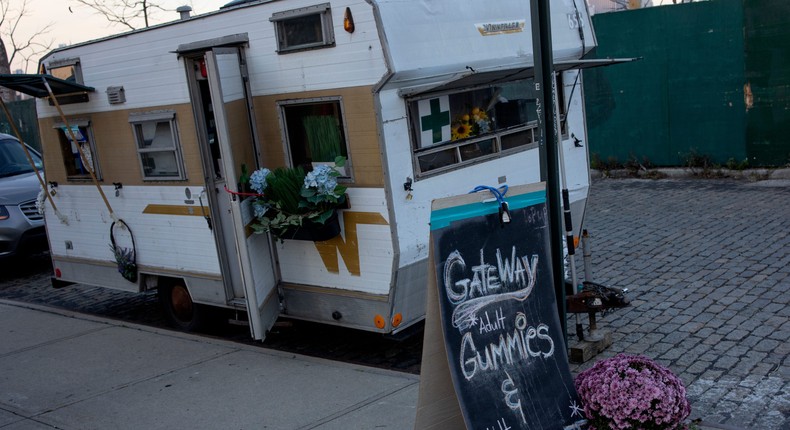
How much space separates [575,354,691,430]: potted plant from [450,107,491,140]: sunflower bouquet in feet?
9.45

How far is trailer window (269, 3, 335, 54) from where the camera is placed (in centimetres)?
611

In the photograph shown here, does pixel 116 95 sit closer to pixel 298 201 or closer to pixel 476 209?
pixel 298 201

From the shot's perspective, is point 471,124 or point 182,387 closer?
point 182,387

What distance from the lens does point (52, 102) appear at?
28.2 feet

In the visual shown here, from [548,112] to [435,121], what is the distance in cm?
183

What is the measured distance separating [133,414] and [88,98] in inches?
146

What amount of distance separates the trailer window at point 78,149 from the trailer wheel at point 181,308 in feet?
4.70

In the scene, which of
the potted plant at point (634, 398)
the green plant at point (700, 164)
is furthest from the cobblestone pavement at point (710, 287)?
the potted plant at point (634, 398)

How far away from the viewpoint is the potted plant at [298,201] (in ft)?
20.1

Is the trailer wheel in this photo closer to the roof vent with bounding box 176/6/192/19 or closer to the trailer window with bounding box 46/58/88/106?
the trailer window with bounding box 46/58/88/106

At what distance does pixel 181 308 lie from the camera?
8.22 m

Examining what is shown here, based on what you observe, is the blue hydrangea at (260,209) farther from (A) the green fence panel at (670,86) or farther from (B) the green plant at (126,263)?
(A) the green fence panel at (670,86)

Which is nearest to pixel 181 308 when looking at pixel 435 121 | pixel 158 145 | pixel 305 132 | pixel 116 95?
pixel 158 145

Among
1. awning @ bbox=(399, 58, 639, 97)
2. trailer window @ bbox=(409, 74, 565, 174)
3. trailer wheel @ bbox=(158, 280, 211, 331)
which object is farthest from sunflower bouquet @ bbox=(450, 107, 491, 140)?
trailer wheel @ bbox=(158, 280, 211, 331)
